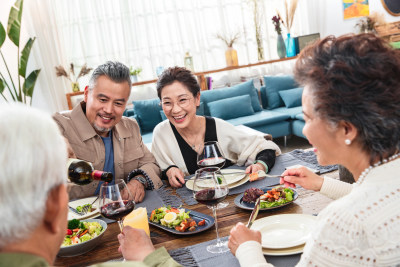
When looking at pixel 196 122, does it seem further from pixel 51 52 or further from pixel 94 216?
pixel 51 52

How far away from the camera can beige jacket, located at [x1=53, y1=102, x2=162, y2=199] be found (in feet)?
7.02

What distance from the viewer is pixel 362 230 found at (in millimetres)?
821

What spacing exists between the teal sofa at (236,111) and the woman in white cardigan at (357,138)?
4.04 m

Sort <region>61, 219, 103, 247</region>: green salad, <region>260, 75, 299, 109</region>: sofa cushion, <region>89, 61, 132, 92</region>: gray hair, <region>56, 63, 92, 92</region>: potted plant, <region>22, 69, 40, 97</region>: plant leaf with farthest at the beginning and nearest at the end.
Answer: <region>260, 75, 299, 109</region>: sofa cushion < <region>56, 63, 92, 92</region>: potted plant < <region>22, 69, 40, 97</region>: plant leaf < <region>89, 61, 132, 92</region>: gray hair < <region>61, 219, 103, 247</region>: green salad

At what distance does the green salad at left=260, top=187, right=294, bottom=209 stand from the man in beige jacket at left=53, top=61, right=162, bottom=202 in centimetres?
72

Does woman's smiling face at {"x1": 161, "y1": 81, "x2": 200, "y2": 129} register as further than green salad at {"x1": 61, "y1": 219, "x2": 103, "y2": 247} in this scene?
Yes

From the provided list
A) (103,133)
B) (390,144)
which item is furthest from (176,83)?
(390,144)

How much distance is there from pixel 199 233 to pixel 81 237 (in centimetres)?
41

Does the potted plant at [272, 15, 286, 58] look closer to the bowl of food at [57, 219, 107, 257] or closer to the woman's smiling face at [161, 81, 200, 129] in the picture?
the woman's smiling face at [161, 81, 200, 129]

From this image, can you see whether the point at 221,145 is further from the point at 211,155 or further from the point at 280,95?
the point at 280,95

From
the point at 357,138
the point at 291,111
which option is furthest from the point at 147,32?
the point at 357,138

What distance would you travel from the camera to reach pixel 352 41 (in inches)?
36.4

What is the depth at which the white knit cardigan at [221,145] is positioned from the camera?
2.12 m

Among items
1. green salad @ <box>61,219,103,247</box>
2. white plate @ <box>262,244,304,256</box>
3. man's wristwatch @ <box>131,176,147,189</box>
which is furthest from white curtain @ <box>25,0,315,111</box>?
white plate @ <box>262,244,304,256</box>
